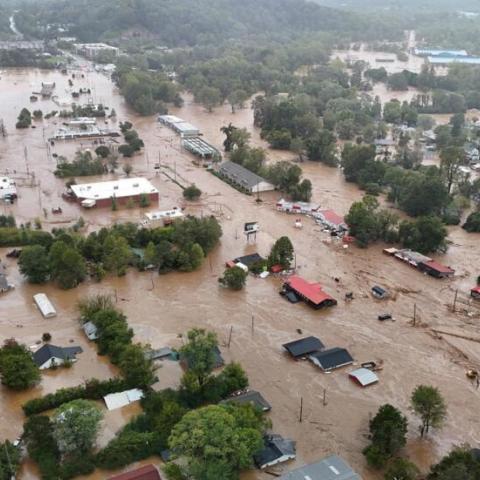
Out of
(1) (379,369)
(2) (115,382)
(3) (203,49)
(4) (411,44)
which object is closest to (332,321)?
(1) (379,369)

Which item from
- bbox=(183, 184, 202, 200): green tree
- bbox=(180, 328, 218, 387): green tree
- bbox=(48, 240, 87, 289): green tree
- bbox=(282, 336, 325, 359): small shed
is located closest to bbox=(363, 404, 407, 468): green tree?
bbox=(282, 336, 325, 359): small shed

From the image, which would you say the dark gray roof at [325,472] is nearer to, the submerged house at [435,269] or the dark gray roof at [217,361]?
the dark gray roof at [217,361]

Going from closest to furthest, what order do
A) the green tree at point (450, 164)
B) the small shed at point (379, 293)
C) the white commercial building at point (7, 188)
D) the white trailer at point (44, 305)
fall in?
the white trailer at point (44, 305), the small shed at point (379, 293), the white commercial building at point (7, 188), the green tree at point (450, 164)

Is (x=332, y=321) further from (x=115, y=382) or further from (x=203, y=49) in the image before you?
(x=203, y=49)

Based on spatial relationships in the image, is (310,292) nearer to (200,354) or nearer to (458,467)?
(200,354)

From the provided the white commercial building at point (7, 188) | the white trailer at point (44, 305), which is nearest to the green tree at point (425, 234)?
the white trailer at point (44, 305)

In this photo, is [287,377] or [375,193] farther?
[375,193]

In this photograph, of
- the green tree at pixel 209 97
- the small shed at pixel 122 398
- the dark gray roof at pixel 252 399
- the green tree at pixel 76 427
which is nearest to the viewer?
the green tree at pixel 76 427

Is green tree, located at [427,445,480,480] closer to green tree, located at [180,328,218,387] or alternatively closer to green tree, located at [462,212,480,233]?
green tree, located at [180,328,218,387]
